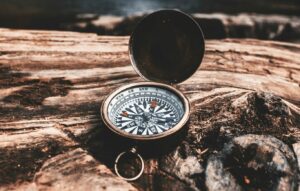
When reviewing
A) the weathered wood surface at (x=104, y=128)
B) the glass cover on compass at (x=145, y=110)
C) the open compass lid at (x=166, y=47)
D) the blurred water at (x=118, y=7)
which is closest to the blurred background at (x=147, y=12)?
the blurred water at (x=118, y=7)

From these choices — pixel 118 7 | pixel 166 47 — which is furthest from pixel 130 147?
pixel 118 7

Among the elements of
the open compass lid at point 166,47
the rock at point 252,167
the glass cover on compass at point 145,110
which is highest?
the open compass lid at point 166,47

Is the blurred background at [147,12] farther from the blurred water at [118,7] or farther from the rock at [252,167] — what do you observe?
the rock at [252,167]

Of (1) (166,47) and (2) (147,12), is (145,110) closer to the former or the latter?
(1) (166,47)

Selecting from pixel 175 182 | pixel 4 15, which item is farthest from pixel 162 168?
pixel 4 15

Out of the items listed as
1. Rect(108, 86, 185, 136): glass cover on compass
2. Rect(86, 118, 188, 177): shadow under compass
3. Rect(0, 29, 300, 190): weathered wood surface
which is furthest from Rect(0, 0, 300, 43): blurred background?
Rect(86, 118, 188, 177): shadow under compass

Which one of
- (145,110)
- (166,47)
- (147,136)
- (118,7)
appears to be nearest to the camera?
(147,136)

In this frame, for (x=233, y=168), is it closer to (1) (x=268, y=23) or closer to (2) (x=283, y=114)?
(2) (x=283, y=114)
